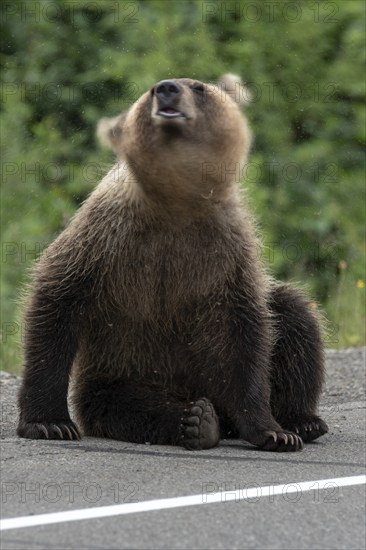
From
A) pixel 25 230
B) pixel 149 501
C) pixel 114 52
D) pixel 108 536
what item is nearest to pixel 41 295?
pixel 149 501

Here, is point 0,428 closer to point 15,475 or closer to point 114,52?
point 15,475

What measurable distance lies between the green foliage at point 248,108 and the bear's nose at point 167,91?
6743mm

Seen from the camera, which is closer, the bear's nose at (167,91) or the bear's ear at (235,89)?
the bear's nose at (167,91)

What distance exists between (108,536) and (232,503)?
677 millimetres

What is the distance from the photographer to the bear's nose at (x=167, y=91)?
17.4 feet

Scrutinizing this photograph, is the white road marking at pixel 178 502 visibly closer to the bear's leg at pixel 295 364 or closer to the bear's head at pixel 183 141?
the bear's leg at pixel 295 364

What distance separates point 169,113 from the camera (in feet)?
17.6

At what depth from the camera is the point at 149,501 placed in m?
4.21

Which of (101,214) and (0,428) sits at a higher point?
(101,214)

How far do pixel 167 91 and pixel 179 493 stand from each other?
6.06 feet

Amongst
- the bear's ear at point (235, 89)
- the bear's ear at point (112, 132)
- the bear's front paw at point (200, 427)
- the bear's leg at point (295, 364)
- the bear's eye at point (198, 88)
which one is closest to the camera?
the bear's front paw at point (200, 427)

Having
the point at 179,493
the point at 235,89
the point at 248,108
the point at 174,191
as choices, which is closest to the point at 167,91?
the point at 174,191

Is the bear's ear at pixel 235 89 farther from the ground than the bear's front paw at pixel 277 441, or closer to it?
farther from the ground

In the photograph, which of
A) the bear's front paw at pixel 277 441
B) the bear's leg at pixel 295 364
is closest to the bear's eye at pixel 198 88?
the bear's leg at pixel 295 364
